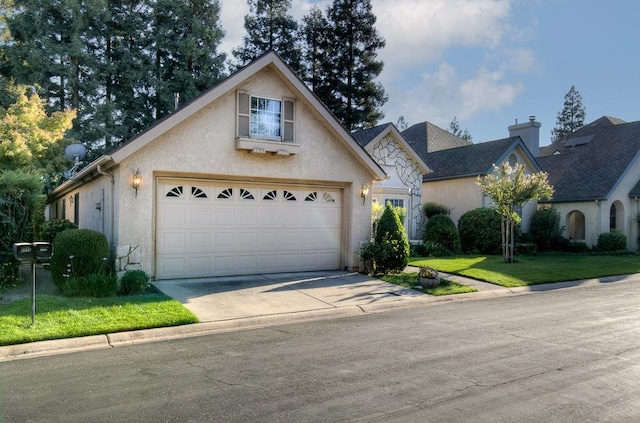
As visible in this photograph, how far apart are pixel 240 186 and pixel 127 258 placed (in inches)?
139

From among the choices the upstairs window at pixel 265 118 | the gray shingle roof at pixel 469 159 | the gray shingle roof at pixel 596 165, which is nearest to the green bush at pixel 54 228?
the upstairs window at pixel 265 118

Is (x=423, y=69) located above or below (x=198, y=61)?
below

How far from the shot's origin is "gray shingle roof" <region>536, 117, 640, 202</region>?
24297 millimetres

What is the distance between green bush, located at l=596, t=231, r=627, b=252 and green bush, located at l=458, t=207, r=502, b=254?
6.19 metres

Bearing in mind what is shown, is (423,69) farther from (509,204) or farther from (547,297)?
(547,297)

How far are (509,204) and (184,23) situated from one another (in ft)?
84.9

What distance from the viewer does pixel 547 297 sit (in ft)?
38.3

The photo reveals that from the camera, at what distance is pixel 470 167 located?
23984 millimetres

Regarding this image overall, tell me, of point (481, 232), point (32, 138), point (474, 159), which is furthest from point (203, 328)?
point (474, 159)

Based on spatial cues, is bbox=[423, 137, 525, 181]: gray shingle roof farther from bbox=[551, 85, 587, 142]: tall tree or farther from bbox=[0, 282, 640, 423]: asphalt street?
bbox=[551, 85, 587, 142]: tall tree

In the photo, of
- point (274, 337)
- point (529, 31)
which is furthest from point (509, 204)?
point (274, 337)

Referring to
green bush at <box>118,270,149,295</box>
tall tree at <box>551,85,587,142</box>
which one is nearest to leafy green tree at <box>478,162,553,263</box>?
green bush at <box>118,270,149,295</box>

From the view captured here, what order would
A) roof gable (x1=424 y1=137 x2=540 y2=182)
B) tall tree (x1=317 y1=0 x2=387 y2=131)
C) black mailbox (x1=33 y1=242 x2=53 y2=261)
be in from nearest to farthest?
1. black mailbox (x1=33 y1=242 x2=53 y2=261)
2. roof gable (x1=424 y1=137 x2=540 y2=182)
3. tall tree (x1=317 y1=0 x2=387 y2=131)

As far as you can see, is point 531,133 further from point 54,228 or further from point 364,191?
point 54,228
